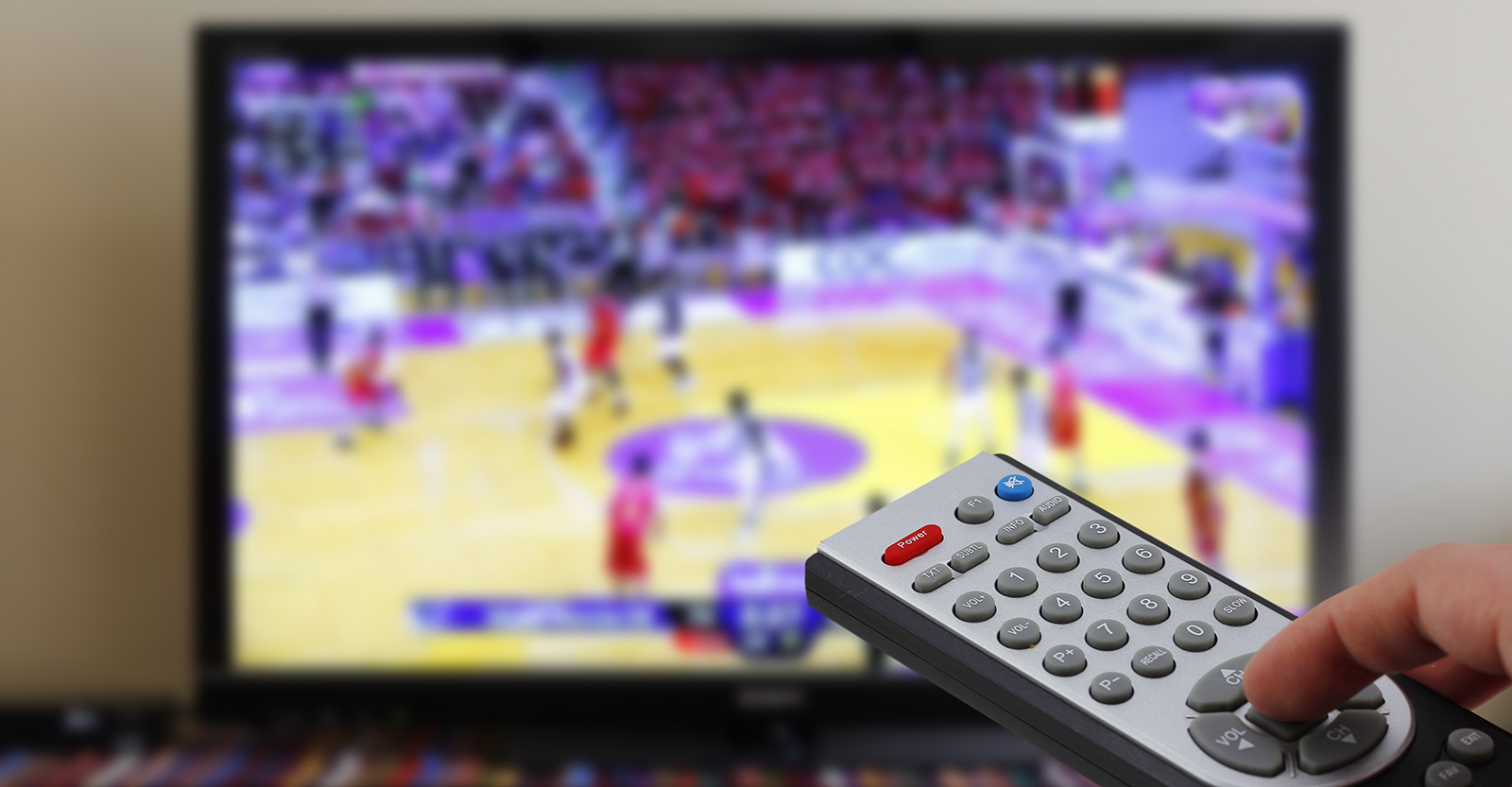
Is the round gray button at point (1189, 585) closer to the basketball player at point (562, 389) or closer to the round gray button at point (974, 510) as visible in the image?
the round gray button at point (974, 510)

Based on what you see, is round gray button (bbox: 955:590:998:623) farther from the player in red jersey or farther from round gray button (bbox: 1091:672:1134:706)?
the player in red jersey

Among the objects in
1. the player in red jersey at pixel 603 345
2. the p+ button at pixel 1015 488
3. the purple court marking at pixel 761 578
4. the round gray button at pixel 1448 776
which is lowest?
the purple court marking at pixel 761 578

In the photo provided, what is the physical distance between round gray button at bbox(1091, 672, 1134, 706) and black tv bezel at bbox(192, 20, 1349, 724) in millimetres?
492

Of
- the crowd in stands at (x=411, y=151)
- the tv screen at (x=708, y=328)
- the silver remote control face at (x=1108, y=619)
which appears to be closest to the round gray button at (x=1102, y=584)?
the silver remote control face at (x=1108, y=619)

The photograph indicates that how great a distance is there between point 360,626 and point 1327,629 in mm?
715

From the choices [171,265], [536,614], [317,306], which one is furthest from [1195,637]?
[171,265]

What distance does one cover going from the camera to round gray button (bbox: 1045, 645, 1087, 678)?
310mm

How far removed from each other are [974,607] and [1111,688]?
48 millimetres

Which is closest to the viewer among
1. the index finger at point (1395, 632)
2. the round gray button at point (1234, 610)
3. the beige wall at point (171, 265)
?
the index finger at point (1395, 632)

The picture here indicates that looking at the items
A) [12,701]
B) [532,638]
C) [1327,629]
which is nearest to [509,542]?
[532,638]

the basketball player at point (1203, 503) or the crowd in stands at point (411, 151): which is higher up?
the crowd in stands at point (411, 151)

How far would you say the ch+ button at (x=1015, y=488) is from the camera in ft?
1.25

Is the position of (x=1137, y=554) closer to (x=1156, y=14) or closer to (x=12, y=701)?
(x=1156, y=14)

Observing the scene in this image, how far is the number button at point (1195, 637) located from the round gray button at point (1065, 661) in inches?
1.3
